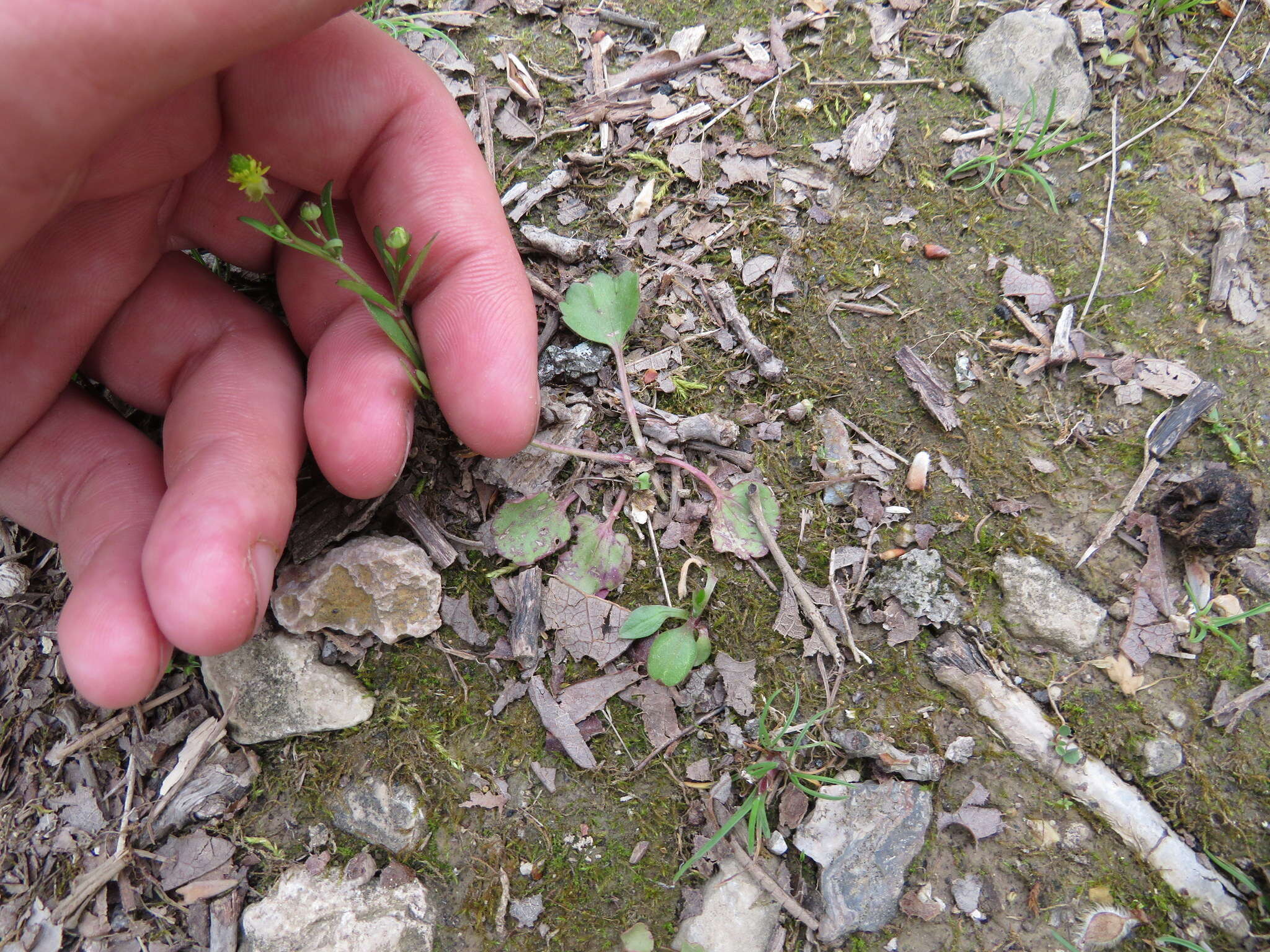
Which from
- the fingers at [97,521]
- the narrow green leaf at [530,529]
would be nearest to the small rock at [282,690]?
the fingers at [97,521]

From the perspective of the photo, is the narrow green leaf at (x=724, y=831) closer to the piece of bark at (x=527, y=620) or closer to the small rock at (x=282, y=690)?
the piece of bark at (x=527, y=620)

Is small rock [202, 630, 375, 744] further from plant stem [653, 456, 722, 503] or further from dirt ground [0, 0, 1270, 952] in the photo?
plant stem [653, 456, 722, 503]

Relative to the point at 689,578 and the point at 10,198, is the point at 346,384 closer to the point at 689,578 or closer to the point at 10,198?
the point at 10,198

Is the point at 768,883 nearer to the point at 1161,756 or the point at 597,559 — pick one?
the point at 597,559

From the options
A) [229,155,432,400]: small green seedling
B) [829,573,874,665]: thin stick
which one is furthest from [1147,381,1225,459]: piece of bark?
[229,155,432,400]: small green seedling

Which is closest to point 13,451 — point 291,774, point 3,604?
point 3,604

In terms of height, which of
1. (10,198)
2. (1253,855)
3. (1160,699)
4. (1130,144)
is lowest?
(1253,855)
